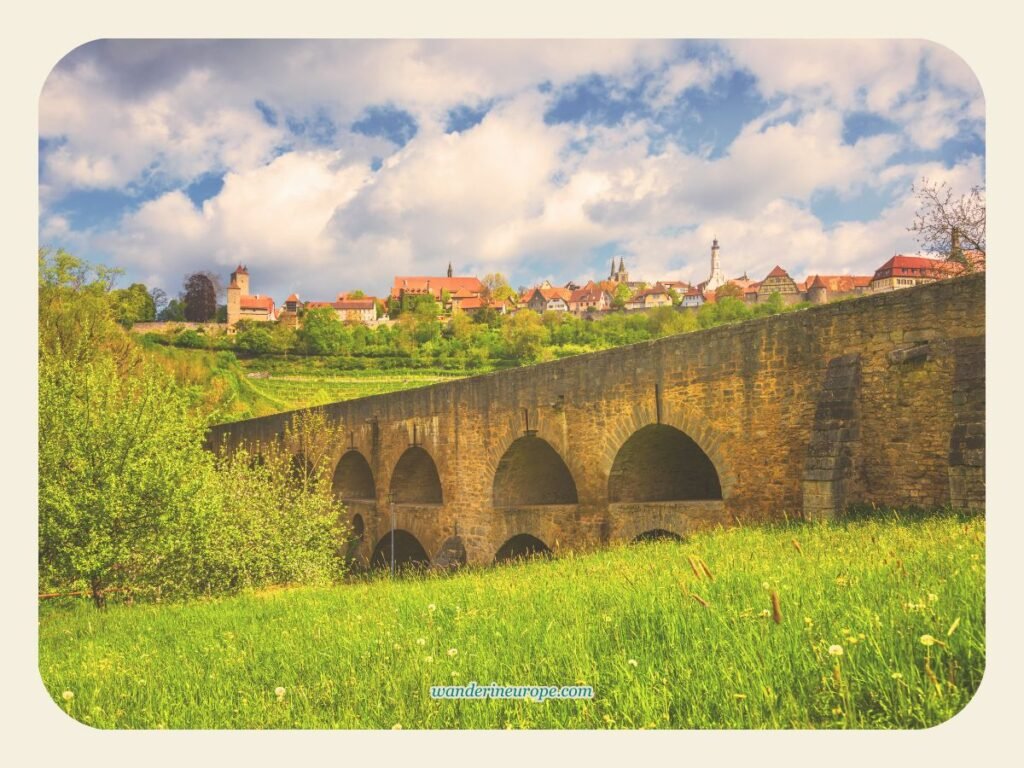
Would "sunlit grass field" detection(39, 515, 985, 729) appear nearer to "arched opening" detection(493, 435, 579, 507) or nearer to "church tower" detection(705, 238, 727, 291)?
"church tower" detection(705, 238, 727, 291)

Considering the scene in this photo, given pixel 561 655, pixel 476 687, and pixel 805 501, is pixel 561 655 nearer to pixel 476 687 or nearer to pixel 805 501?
pixel 476 687

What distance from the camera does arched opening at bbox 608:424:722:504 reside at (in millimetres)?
13555

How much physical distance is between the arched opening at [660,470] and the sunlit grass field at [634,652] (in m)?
4.95

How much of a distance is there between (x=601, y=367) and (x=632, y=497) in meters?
2.29

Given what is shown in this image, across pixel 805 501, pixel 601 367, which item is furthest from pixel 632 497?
pixel 805 501

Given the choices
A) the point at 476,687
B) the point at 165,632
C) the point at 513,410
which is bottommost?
the point at 165,632

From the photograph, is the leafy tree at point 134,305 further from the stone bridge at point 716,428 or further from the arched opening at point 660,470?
the arched opening at point 660,470

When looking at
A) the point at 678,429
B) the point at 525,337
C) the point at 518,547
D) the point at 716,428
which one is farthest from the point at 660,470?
the point at 525,337

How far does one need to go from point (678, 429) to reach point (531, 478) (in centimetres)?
509

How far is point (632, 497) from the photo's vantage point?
550 inches

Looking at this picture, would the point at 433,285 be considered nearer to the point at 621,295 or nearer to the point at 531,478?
the point at 621,295

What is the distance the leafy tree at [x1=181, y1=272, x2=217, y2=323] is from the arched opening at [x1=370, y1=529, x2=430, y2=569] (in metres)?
13.1

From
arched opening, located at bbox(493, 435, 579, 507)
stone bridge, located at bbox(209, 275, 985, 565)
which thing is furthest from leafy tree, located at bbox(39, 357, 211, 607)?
arched opening, located at bbox(493, 435, 579, 507)

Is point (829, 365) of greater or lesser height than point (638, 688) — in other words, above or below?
above
